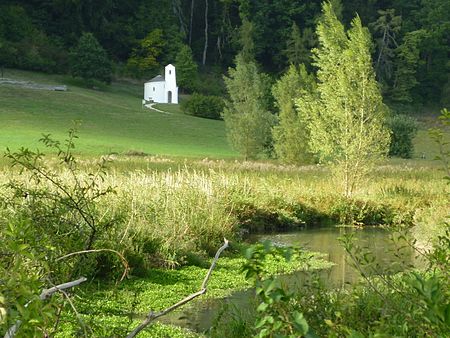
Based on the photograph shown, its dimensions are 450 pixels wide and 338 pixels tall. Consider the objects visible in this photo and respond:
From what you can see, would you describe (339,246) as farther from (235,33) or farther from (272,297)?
(235,33)

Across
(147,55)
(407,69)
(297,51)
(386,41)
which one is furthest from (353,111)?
(386,41)

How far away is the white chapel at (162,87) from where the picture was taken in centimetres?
6350

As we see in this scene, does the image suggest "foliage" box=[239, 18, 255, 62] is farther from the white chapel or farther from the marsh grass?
the marsh grass

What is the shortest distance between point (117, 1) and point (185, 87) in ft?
47.3

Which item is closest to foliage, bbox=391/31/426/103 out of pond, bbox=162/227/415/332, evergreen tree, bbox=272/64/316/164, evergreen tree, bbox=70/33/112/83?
evergreen tree, bbox=70/33/112/83

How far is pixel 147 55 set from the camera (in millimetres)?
71938

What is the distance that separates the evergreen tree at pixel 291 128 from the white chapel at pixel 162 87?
28.8m

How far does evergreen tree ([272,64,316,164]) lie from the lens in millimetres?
33625

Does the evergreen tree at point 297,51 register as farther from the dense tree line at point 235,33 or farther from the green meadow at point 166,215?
the green meadow at point 166,215

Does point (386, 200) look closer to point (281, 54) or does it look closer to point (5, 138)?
point (5, 138)

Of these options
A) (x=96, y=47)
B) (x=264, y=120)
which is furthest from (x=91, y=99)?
(x=264, y=120)

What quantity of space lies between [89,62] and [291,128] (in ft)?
104

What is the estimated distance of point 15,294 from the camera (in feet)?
7.30

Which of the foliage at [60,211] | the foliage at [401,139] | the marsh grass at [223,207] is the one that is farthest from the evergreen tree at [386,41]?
the foliage at [60,211]
